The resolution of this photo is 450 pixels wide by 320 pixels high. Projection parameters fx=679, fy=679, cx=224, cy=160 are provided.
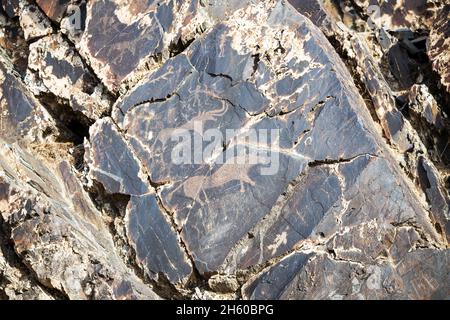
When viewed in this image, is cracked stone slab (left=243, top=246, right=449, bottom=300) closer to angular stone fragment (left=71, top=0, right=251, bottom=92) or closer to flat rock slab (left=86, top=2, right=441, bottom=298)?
flat rock slab (left=86, top=2, right=441, bottom=298)

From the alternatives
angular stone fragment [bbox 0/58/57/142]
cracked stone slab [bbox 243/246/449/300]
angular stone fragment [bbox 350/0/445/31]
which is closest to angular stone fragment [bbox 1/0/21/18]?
angular stone fragment [bbox 0/58/57/142]

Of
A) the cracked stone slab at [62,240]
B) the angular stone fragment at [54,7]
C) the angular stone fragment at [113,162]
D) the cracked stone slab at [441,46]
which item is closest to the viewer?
the cracked stone slab at [62,240]

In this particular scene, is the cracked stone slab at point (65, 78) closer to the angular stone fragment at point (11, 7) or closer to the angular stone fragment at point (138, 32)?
the angular stone fragment at point (138, 32)

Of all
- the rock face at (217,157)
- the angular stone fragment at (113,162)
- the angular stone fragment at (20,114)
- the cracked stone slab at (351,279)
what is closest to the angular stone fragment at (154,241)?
the rock face at (217,157)

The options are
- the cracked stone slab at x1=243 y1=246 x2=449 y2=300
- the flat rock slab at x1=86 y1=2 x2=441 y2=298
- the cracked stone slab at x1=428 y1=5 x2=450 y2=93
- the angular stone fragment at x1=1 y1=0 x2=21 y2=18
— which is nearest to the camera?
the cracked stone slab at x1=243 y1=246 x2=449 y2=300

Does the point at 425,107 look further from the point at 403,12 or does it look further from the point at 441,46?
the point at 403,12

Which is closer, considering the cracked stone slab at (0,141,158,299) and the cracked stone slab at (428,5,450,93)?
the cracked stone slab at (0,141,158,299)

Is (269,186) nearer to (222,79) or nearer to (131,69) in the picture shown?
(222,79)
